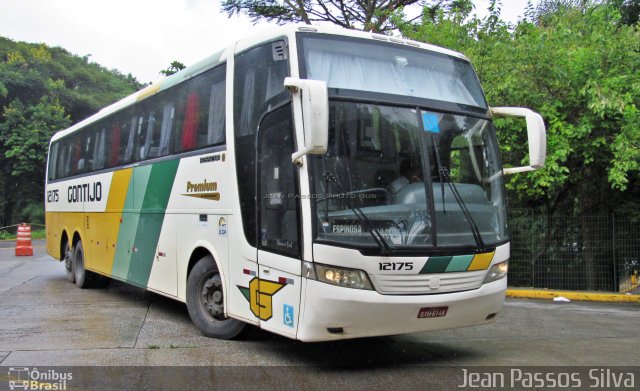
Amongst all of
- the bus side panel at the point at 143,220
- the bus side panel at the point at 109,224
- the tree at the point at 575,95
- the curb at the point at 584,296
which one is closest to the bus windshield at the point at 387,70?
the bus side panel at the point at 143,220

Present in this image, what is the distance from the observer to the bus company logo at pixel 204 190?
6695mm

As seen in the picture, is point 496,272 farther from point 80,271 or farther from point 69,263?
point 69,263

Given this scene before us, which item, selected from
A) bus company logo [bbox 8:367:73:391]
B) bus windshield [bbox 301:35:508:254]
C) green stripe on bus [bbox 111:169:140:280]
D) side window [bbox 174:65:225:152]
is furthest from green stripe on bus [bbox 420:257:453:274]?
green stripe on bus [bbox 111:169:140:280]

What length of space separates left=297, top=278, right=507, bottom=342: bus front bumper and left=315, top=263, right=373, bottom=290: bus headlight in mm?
44

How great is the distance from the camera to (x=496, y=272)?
19.3 feet

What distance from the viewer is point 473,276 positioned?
18.4ft

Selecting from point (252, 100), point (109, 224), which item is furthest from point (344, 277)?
point (109, 224)

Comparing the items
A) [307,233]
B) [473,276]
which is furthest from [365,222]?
[473,276]

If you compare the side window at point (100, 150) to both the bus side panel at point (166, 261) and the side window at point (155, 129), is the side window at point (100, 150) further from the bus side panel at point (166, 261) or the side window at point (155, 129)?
the bus side panel at point (166, 261)

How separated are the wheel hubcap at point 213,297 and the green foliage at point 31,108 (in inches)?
1166

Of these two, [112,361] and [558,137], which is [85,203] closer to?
[112,361]

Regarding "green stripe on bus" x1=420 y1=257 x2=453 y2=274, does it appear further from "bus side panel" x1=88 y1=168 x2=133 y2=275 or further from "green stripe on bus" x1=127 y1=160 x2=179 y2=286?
"bus side panel" x1=88 y1=168 x2=133 y2=275

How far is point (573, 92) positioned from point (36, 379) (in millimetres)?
10588

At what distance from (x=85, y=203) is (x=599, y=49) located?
10370 mm
